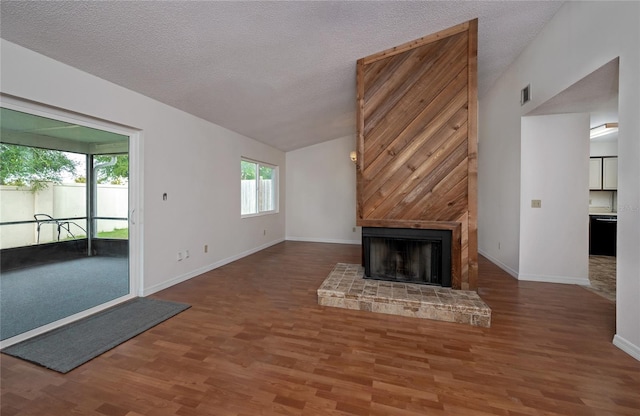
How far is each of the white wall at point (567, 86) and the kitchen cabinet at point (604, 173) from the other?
2674 millimetres

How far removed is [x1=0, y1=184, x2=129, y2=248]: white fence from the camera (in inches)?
85.0

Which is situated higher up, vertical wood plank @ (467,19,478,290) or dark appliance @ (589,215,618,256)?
vertical wood plank @ (467,19,478,290)

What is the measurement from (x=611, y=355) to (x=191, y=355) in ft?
10.4

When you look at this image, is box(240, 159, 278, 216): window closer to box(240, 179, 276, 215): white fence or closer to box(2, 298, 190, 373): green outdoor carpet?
box(240, 179, 276, 215): white fence

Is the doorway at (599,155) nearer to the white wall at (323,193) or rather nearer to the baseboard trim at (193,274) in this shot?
the white wall at (323,193)

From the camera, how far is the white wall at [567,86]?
1.88 meters

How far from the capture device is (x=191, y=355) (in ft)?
6.35

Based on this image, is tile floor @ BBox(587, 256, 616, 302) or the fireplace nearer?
the fireplace

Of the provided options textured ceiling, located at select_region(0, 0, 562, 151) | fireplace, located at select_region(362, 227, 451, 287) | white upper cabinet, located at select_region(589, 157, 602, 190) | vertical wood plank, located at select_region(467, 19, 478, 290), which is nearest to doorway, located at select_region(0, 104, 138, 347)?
textured ceiling, located at select_region(0, 0, 562, 151)

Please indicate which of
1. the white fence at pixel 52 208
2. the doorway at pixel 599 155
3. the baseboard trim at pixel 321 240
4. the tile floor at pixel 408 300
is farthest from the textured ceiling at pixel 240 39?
the baseboard trim at pixel 321 240

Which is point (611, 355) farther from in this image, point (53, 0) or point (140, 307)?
point (53, 0)

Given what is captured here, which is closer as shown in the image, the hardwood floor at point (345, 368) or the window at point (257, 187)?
the hardwood floor at point (345, 368)

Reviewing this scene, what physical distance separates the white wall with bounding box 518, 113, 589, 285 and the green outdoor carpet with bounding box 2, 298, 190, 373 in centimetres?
460

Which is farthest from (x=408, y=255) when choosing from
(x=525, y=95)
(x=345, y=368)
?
(x=525, y=95)
